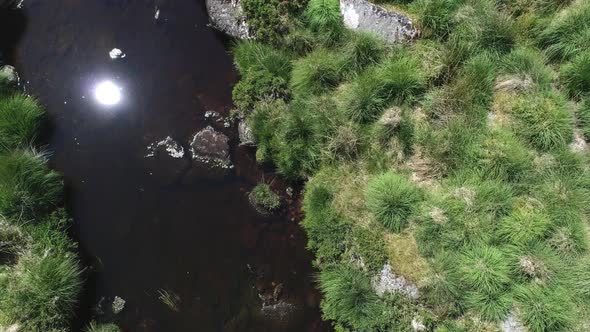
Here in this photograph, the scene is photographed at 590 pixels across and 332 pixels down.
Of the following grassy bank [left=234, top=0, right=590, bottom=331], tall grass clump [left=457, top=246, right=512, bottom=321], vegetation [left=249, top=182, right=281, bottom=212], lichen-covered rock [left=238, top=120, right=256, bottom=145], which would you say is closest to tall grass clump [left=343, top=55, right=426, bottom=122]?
grassy bank [left=234, top=0, right=590, bottom=331]

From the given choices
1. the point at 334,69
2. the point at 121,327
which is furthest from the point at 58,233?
the point at 334,69

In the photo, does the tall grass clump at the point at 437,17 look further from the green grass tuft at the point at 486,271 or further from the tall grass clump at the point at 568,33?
the green grass tuft at the point at 486,271

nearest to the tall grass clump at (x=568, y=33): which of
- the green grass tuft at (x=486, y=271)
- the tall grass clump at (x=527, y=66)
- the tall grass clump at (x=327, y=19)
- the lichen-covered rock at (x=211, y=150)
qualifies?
the tall grass clump at (x=527, y=66)

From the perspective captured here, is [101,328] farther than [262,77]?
No

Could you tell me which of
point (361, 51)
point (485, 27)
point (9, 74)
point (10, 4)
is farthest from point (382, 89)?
point (10, 4)

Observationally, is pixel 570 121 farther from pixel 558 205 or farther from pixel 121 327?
pixel 121 327

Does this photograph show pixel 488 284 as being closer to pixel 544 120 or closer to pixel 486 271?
pixel 486 271
